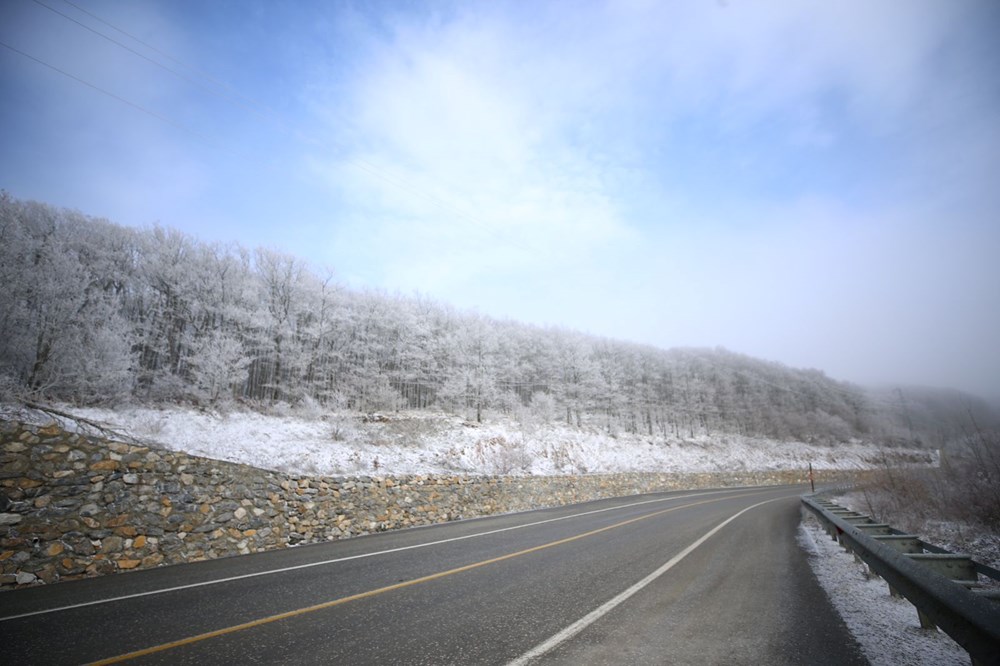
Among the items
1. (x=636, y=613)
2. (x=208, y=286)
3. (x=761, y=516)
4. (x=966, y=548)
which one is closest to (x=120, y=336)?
(x=208, y=286)

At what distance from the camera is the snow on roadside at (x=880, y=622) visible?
139 inches

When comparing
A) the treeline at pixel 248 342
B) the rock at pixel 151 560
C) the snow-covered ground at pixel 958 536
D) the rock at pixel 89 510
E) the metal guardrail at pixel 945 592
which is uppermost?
the treeline at pixel 248 342

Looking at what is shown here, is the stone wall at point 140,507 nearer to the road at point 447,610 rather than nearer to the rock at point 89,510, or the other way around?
the rock at point 89,510

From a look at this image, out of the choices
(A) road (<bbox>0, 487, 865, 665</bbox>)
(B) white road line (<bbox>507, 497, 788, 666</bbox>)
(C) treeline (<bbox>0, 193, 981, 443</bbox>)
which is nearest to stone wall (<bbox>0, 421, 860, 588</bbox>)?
(A) road (<bbox>0, 487, 865, 665</bbox>)

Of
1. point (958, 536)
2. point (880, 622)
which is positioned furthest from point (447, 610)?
point (958, 536)

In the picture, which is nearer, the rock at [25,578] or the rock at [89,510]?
the rock at [25,578]

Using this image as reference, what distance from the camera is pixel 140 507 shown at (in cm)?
764

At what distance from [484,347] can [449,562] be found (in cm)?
3474

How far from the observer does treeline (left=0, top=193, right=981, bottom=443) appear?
1997cm

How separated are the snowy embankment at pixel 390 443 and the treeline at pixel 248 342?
352cm

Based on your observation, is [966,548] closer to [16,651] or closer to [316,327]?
[16,651]

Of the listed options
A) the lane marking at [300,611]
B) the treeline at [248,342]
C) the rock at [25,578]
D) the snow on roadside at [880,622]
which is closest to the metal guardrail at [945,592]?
the snow on roadside at [880,622]

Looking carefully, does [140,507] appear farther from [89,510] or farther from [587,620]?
[587,620]

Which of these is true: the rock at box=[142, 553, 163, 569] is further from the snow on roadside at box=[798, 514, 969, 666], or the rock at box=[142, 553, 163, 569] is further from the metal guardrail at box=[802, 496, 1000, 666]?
the metal guardrail at box=[802, 496, 1000, 666]
